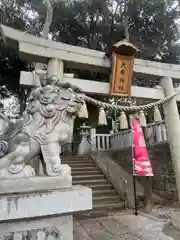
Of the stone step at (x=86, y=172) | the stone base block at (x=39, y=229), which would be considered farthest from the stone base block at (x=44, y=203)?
the stone step at (x=86, y=172)

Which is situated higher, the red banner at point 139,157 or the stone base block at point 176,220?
the red banner at point 139,157

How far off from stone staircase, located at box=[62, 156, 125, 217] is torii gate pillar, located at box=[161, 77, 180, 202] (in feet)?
7.71

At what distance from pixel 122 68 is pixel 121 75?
0.15m

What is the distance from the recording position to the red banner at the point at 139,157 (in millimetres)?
5336

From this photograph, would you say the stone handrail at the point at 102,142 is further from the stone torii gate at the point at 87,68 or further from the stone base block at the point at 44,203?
the stone base block at the point at 44,203

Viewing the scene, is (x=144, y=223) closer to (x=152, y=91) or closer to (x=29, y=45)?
(x=152, y=91)

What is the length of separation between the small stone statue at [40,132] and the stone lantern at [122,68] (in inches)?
101

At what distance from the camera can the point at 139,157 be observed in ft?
17.9

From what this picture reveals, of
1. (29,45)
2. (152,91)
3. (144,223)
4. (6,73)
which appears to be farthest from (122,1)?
(144,223)

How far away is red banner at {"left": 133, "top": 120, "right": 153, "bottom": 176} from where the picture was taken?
5.34 meters

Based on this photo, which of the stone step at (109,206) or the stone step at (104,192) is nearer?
the stone step at (109,206)

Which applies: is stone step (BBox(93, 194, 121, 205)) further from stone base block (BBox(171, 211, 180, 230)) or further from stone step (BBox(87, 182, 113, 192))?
stone base block (BBox(171, 211, 180, 230))

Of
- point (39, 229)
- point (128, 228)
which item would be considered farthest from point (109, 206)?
point (39, 229)

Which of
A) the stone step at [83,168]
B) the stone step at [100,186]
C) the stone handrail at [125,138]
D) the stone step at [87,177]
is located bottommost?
the stone step at [100,186]
